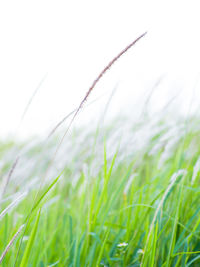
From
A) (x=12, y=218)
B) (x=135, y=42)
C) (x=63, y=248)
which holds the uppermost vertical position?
(x=135, y=42)

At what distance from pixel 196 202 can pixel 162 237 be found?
199 millimetres

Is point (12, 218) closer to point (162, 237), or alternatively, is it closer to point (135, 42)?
point (162, 237)

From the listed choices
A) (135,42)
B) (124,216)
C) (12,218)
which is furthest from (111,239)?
(135,42)

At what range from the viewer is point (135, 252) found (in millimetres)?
1055

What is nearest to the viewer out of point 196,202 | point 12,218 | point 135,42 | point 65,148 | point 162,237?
point 135,42

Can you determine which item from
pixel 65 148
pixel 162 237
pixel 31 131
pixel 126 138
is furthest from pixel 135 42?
pixel 31 131

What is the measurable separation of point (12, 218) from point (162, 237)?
82cm

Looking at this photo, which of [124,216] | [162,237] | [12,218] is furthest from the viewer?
[12,218]

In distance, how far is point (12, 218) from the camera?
1.54 m

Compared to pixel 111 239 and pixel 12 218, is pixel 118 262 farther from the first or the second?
pixel 12 218

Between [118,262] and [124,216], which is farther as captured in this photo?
[124,216]

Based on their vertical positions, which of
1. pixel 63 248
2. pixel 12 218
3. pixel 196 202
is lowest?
pixel 196 202

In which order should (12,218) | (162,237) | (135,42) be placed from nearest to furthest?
(135,42) → (162,237) → (12,218)

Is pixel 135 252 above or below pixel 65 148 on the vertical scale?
below
